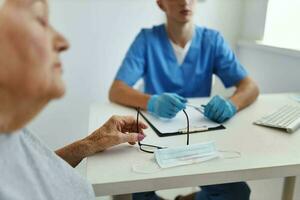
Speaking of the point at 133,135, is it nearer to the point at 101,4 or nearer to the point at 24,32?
the point at 24,32

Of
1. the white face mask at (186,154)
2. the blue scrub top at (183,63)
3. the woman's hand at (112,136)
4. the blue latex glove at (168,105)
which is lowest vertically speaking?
the white face mask at (186,154)

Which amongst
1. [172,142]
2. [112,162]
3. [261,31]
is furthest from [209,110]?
[261,31]

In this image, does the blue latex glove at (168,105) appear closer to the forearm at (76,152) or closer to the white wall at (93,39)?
the forearm at (76,152)

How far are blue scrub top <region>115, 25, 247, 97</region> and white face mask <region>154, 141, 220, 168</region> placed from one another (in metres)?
0.64

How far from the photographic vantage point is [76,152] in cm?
72

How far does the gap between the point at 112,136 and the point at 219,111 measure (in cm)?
38

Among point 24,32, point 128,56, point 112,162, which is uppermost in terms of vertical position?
point 24,32

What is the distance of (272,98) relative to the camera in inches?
48.7

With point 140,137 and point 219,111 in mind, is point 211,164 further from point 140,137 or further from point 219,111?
point 219,111

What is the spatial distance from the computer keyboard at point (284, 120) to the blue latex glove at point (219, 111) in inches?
3.6

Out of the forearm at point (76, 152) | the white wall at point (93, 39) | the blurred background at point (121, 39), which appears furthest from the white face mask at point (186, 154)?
the white wall at point (93, 39)

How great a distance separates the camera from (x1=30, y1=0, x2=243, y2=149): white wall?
1.63 meters

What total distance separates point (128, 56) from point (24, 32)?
101 cm

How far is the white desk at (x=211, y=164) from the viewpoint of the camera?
0.60m
